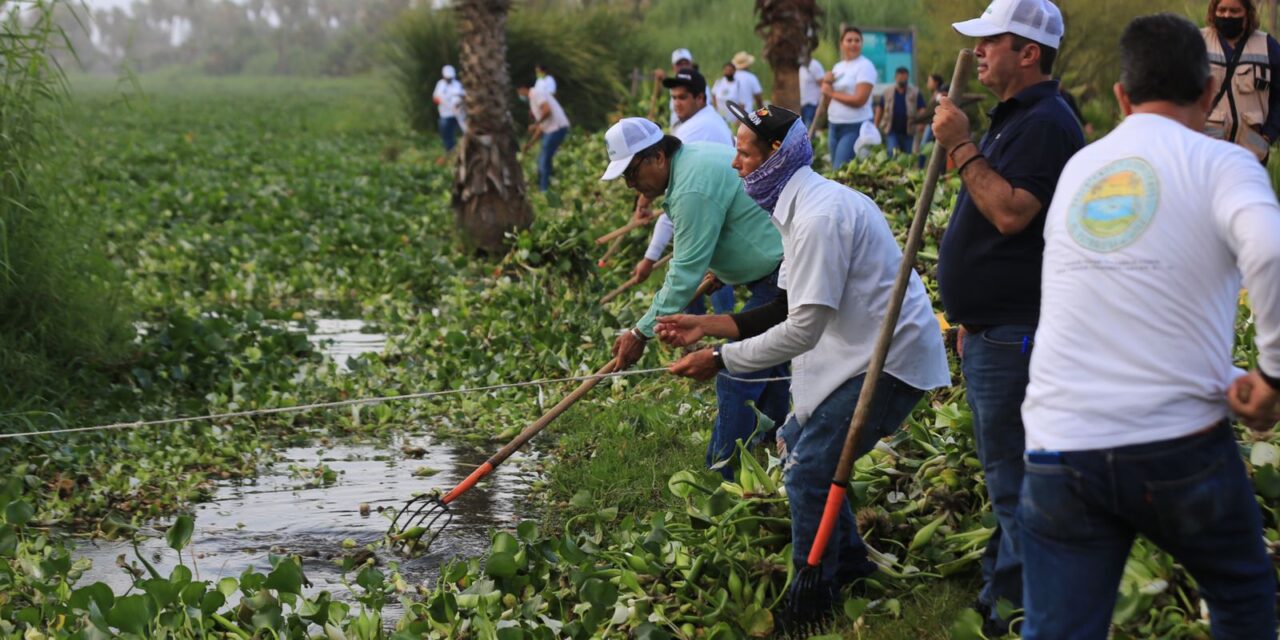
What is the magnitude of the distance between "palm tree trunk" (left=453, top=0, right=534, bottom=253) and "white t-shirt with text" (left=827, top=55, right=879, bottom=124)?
3617mm

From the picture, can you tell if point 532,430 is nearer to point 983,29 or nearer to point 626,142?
point 626,142

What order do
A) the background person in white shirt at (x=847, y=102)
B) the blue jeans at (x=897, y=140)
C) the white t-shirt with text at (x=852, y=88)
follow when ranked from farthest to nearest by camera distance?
the blue jeans at (x=897, y=140) → the white t-shirt with text at (x=852, y=88) → the background person in white shirt at (x=847, y=102)

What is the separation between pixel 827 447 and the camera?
4582 mm

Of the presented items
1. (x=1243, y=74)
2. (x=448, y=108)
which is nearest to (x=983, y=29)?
(x=1243, y=74)

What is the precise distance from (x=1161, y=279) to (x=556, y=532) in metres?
4.01

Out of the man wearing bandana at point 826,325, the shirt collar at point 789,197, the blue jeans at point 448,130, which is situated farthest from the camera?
the blue jeans at point 448,130

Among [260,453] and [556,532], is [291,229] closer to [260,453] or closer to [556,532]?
[260,453]

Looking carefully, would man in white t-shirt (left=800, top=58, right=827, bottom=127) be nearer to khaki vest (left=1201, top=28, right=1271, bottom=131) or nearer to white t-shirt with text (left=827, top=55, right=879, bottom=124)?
white t-shirt with text (left=827, top=55, right=879, bottom=124)

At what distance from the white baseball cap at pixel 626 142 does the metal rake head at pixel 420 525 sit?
169 cm

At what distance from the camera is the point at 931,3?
78.1 feet

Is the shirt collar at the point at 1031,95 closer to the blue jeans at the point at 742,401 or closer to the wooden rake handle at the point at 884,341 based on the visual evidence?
the wooden rake handle at the point at 884,341

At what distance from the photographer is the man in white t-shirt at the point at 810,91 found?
18.8 meters

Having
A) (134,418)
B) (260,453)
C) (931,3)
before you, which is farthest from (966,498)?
(931,3)

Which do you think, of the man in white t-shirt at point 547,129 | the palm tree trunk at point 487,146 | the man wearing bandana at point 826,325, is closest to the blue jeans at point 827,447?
the man wearing bandana at point 826,325
